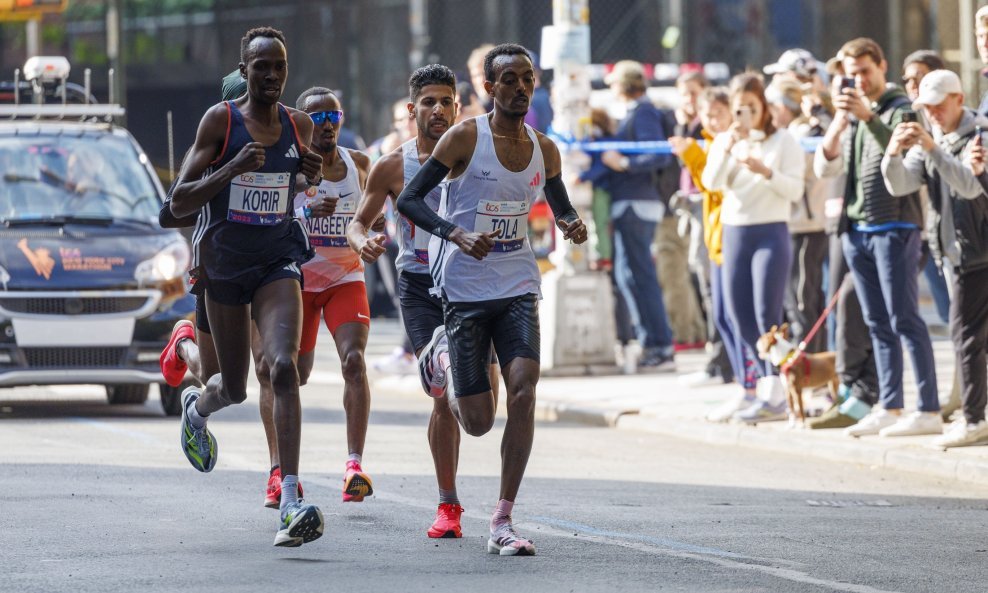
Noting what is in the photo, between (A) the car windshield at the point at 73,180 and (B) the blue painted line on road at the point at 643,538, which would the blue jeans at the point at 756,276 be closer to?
(A) the car windshield at the point at 73,180

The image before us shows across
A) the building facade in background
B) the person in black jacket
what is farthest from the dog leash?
the building facade in background

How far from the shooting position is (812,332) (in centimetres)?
1351

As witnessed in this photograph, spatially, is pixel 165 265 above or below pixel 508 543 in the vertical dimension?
above

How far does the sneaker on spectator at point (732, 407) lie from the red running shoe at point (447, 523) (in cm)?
505

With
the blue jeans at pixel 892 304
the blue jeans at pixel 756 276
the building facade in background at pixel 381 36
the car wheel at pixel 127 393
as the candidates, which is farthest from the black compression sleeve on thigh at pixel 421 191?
the building facade in background at pixel 381 36

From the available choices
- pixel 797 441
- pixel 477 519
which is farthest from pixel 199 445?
pixel 797 441

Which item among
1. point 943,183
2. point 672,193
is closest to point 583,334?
point 672,193

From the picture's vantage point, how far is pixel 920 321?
12.1 metres

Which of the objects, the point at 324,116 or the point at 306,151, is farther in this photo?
the point at 324,116

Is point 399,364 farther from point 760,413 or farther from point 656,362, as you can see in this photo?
point 760,413

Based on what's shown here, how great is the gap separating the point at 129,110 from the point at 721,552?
19.2 meters

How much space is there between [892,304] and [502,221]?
14.7 ft

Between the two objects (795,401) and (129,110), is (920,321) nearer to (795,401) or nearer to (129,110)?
(795,401)

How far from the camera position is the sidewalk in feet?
36.9
